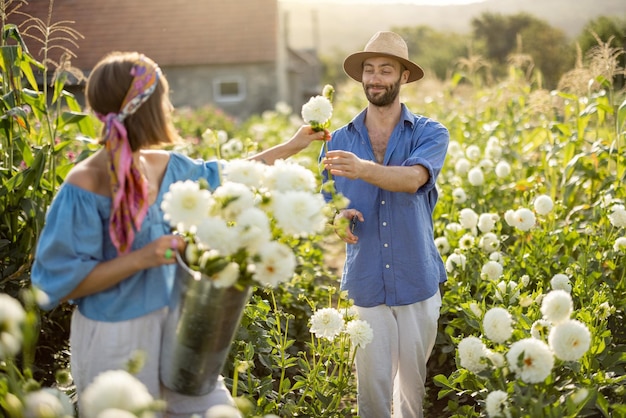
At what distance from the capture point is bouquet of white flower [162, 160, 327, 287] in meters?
2.00

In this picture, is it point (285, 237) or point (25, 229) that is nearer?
point (285, 237)

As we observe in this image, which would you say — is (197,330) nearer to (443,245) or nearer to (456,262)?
(456,262)

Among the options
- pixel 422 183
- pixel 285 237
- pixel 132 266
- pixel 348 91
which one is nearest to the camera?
pixel 132 266

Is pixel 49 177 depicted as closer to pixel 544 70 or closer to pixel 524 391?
pixel 524 391

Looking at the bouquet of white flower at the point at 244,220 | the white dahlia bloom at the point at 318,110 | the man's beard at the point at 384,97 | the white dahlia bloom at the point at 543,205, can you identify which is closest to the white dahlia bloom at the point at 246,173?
the bouquet of white flower at the point at 244,220

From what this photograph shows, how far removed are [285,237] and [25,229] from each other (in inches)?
80.5

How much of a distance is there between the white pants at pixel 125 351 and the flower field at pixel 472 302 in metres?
0.10

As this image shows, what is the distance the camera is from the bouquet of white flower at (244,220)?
2004 mm

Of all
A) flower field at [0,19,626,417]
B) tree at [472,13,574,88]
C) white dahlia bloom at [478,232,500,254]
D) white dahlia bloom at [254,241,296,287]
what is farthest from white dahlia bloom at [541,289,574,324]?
tree at [472,13,574,88]

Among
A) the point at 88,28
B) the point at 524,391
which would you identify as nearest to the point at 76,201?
the point at 524,391

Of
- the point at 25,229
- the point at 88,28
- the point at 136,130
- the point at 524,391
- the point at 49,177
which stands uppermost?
the point at 88,28

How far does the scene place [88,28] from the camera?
48.1ft

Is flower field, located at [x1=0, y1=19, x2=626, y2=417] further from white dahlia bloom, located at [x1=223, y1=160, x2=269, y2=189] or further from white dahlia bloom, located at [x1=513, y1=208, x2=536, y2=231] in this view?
white dahlia bloom, located at [x1=223, y1=160, x2=269, y2=189]

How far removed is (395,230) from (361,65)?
0.91 metres
